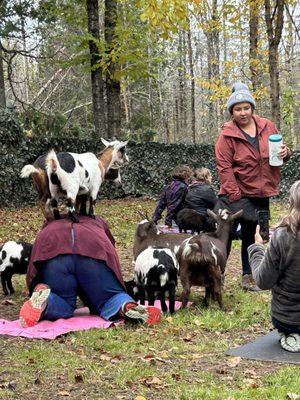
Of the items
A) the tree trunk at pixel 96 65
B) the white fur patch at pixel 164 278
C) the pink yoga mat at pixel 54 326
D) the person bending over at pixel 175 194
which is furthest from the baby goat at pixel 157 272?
the tree trunk at pixel 96 65

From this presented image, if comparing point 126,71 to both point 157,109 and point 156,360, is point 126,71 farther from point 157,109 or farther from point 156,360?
point 157,109

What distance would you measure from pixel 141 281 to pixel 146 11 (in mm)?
7232

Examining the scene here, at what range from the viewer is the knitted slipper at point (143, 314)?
623 cm

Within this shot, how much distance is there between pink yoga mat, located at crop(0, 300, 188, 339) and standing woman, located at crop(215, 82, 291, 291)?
2.44 m

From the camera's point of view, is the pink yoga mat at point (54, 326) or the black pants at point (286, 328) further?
the pink yoga mat at point (54, 326)

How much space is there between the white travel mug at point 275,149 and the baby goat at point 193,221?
3625 mm

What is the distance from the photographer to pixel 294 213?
17.0ft

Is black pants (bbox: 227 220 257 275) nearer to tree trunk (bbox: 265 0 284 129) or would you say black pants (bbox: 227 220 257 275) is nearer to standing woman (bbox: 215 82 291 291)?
standing woman (bbox: 215 82 291 291)

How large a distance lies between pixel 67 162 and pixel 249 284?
2937mm

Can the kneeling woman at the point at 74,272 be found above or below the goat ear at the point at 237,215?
below

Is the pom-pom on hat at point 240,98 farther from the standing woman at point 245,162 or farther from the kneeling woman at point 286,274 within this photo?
the kneeling woman at point 286,274

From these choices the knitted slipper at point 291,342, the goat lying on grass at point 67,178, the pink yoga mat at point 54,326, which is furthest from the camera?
the goat lying on grass at point 67,178

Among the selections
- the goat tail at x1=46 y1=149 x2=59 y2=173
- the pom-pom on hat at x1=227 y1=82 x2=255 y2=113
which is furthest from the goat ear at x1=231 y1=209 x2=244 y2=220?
the goat tail at x1=46 y1=149 x2=59 y2=173

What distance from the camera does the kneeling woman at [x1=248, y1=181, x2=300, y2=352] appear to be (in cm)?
523
